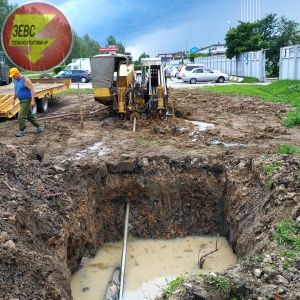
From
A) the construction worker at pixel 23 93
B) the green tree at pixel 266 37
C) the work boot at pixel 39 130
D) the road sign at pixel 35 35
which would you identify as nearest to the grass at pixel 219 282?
the road sign at pixel 35 35

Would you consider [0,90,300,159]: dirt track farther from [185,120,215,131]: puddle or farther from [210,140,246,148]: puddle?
[185,120,215,131]: puddle

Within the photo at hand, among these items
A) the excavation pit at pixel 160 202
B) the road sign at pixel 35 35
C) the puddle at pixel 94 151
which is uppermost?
the road sign at pixel 35 35

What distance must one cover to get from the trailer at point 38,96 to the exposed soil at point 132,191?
0.62 m

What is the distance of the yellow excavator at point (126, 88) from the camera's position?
12945 mm

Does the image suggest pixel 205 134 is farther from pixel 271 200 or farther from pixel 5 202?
pixel 5 202

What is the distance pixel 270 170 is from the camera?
8.08 metres

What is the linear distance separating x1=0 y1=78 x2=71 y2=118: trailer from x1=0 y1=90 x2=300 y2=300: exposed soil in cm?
62

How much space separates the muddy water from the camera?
7254 mm

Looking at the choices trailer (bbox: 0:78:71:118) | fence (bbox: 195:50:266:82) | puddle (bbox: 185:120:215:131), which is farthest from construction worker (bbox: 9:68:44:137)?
fence (bbox: 195:50:266:82)

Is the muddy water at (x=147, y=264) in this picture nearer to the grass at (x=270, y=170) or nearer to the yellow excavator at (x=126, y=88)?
the grass at (x=270, y=170)

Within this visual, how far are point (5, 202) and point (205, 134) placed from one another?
6.06m

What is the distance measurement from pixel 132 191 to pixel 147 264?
1727 mm

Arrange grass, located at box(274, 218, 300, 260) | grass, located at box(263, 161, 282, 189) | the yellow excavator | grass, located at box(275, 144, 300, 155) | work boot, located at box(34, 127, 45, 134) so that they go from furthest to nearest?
the yellow excavator
work boot, located at box(34, 127, 45, 134)
grass, located at box(275, 144, 300, 155)
grass, located at box(263, 161, 282, 189)
grass, located at box(274, 218, 300, 260)

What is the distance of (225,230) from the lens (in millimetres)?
8977
